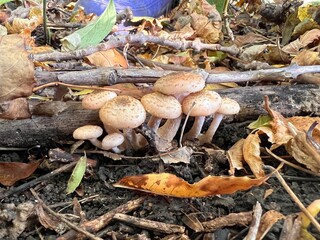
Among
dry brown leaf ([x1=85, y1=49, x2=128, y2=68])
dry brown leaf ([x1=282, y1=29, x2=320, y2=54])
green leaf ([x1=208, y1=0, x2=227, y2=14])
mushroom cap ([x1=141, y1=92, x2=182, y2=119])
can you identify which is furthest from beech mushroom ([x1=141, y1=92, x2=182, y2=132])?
green leaf ([x1=208, y1=0, x2=227, y2=14])

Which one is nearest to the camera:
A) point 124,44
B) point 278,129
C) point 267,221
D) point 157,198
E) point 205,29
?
point 267,221

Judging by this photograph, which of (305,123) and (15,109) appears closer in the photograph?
(15,109)

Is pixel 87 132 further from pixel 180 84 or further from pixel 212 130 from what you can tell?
pixel 212 130

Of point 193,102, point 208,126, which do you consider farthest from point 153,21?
point 193,102

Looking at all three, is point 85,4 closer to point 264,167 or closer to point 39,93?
point 39,93

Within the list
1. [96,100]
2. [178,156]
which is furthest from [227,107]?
[96,100]

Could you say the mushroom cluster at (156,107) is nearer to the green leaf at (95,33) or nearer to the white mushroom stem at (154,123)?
the white mushroom stem at (154,123)

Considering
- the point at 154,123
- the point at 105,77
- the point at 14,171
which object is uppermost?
Answer: the point at 105,77
